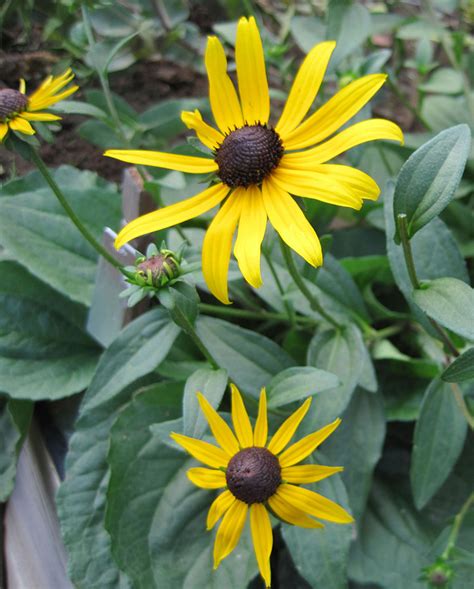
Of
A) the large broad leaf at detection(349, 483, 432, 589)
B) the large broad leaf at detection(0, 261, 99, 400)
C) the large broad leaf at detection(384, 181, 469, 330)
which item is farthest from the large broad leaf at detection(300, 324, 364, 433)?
the large broad leaf at detection(0, 261, 99, 400)

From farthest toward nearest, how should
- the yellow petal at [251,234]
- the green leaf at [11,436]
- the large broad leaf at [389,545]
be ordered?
the green leaf at [11,436] < the large broad leaf at [389,545] < the yellow petal at [251,234]

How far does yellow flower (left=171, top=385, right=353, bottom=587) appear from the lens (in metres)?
0.70

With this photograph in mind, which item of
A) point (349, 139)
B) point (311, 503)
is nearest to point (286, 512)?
point (311, 503)

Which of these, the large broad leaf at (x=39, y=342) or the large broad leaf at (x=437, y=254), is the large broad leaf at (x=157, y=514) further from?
the large broad leaf at (x=437, y=254)

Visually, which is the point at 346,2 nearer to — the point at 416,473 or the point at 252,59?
the point at 252,59

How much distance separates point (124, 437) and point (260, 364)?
0.21m

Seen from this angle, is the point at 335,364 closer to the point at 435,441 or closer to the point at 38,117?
the point at 435,441

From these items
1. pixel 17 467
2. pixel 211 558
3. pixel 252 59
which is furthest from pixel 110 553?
pixel 252 59

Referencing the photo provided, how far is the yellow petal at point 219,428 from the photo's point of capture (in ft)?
2.35

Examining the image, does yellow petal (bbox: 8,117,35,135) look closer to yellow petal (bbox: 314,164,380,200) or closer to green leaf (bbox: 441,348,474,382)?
yellow petal (bbox: 314,164,380,200)

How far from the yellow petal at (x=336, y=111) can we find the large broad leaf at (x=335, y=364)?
299 mm

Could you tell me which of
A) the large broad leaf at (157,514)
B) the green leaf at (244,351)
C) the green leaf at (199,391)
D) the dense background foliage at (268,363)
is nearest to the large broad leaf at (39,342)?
the dense background foliage at (268,363)

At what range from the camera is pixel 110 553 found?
0.97 m

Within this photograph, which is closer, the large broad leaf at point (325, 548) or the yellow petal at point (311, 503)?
the yellow petal at point (311, 503)
